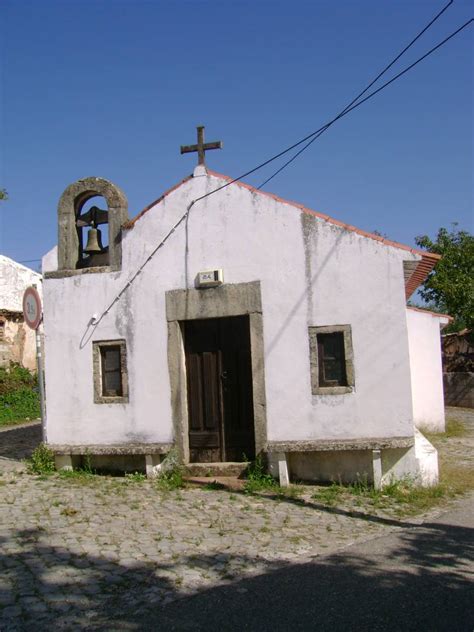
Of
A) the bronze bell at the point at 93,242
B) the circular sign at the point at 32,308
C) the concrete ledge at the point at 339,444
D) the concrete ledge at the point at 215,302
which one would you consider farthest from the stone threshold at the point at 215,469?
the bronze bell at the point at 93,242

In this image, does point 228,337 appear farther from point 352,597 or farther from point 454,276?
point 454,276

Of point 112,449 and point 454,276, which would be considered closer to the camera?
point 112,449

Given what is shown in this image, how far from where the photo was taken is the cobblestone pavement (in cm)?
477

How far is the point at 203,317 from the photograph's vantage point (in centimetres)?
938

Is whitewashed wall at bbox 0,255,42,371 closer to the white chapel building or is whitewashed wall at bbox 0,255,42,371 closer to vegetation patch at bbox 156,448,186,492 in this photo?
the white chapel building

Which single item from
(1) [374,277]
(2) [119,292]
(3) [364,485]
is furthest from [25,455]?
(1) [374,277]

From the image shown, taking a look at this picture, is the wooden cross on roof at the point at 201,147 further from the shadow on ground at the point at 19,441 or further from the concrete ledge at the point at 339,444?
the shadow on ground at the point at 19,441

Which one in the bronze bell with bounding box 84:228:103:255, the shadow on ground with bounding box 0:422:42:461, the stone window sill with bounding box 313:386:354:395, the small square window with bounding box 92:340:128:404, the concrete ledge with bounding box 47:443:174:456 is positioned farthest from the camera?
the shadow on ground with bounding box 0:422:42:461

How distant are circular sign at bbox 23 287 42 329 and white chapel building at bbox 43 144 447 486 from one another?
621 mm

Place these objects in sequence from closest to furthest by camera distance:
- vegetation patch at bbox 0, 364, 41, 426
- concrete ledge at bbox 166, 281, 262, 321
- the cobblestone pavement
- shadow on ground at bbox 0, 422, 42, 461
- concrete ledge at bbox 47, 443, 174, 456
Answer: the cobblestone pavement
concrete ledge at bbox 166, 281, 262, 321
concrete ledge at bbox 47, 443, 174, 456
shadow on ground at bbox 0, 422, 42, 461
vegetation patch at bbox 0, 364, 41, 426

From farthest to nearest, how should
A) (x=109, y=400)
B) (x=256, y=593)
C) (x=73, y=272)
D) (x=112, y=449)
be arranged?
(x=73, y=272) < (x=109, y=400) < (x=112, y=449) < (x=256, y=593)

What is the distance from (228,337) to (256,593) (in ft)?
16.6

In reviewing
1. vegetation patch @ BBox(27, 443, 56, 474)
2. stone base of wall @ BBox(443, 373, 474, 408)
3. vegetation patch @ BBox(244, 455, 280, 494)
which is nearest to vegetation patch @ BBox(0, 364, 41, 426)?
vegetation patch @ BBox(27, 443, 56, 474)

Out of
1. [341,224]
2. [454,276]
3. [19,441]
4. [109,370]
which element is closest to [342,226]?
[341,224]
